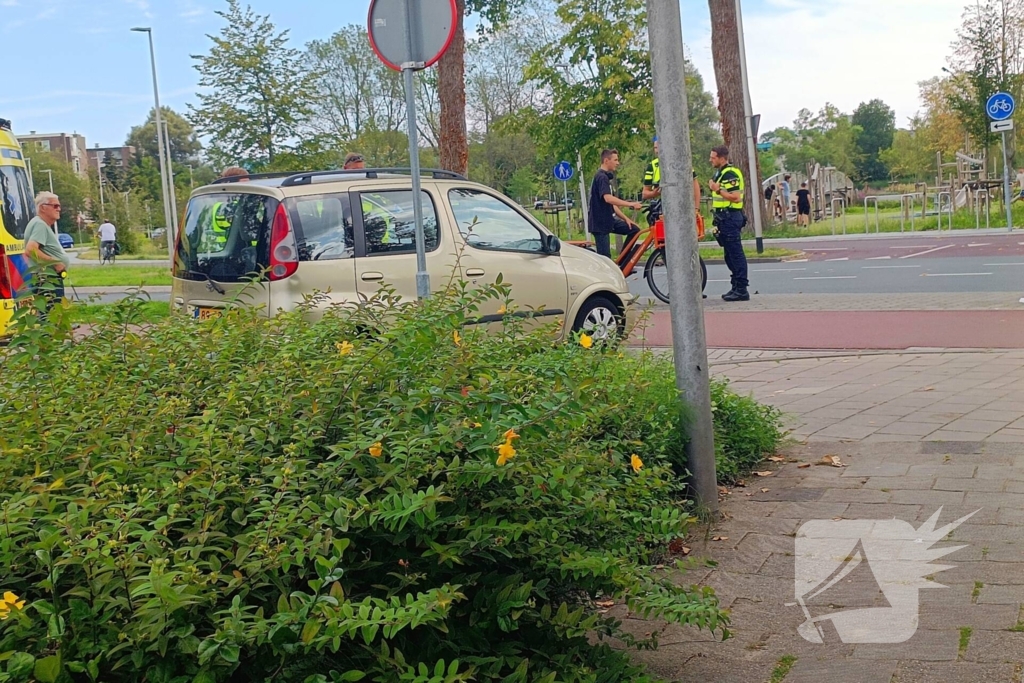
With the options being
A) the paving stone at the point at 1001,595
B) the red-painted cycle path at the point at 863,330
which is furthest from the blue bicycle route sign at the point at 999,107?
the paving stone at the point at 1001,595

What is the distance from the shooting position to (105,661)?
236 cm

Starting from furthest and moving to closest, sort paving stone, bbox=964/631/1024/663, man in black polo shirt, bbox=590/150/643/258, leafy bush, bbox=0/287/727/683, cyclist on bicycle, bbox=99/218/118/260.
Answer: cyclist on bicycle, bbox=99/218/118/260 → man in black polo shirt, bbox=590/150/643/258 → paving stone, bbox=964/631/1024/663 → leafy bush, bbox=0/287/727/683

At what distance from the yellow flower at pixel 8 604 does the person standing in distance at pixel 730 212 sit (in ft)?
42.9

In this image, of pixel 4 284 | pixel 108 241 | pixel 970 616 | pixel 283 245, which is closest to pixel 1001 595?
pixel 970 616

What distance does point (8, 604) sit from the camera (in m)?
2.29

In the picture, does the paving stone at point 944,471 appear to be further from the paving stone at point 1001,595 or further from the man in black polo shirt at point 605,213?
the man in black polo shirt at point 605,213

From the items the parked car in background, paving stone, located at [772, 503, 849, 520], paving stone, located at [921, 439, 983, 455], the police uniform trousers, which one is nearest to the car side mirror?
the parked car in background

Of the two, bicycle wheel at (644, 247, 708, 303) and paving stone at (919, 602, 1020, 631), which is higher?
bicycle wheel at (644, 247, 708, 303)

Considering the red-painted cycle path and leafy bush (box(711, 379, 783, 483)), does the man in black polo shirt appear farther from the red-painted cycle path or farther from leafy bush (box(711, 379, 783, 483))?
leafy bush (box(711, 379, 783, 483))

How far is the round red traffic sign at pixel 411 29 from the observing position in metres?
7.05

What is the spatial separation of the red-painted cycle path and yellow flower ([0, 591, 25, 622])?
808 centimetres

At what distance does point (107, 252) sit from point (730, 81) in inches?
1194

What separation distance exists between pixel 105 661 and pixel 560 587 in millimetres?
1255

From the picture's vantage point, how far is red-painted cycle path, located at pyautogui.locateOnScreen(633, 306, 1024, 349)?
411 inches
